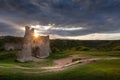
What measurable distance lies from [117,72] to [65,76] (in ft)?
18.5

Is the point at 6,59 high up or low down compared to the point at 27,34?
down

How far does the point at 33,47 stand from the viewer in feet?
234

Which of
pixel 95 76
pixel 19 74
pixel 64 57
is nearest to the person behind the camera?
pixel 95 76

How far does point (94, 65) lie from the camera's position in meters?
38.3

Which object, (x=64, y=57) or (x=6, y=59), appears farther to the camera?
(x=64, y=57)

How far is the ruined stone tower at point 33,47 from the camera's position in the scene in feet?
204

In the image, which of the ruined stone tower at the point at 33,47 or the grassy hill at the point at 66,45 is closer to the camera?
the ruined stone tower at the point at 33,47

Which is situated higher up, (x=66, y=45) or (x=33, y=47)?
(x=66, y=45)

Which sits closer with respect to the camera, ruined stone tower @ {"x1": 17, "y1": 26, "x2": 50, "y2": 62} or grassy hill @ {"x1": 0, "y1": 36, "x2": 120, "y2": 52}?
ruined stone tower @ {"x1": 17, "y1": 26, "x2": 50, "y2": 62}

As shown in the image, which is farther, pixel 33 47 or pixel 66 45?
pixel 66 45

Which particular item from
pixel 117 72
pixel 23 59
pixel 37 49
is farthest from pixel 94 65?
pixel 37 49

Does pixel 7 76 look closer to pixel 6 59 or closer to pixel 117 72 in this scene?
pixel 117 72

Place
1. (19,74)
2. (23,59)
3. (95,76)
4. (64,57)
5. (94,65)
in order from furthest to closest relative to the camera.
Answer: (64,57) < (23,59) < (94,65) < (19,74) < (95,76)

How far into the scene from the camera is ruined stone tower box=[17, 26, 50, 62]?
204 feet
